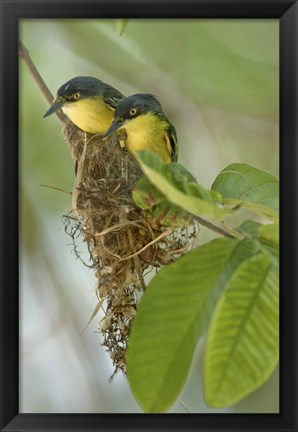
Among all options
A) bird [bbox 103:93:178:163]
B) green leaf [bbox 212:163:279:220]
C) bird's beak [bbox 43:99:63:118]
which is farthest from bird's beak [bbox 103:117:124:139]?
green leaf [bbox 212:163:279:220]

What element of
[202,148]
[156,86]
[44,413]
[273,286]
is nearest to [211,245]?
[273,286]

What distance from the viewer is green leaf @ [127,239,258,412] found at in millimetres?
1083

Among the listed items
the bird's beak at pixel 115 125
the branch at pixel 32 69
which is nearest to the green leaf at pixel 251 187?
the bird's beak at pixel 115 125

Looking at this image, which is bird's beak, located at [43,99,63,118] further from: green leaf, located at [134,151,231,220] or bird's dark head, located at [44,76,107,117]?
green leaf, located at [134,151,231,220]

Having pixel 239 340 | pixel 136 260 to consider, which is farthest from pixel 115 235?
pixel 239 340

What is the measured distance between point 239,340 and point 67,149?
1.68 feet

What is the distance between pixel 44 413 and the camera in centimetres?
124

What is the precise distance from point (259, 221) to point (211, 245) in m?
0.15

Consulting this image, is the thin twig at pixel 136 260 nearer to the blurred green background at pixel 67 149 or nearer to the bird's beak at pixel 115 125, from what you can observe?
the blurred green background at pixel 67 149

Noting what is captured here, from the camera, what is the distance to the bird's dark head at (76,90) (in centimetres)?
125

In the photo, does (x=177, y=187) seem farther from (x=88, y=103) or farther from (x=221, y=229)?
(x=88, y=103)

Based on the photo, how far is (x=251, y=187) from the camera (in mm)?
1235

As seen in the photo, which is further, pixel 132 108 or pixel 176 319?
pixel 132 108

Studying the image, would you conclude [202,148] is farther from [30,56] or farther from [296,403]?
[296,403]
